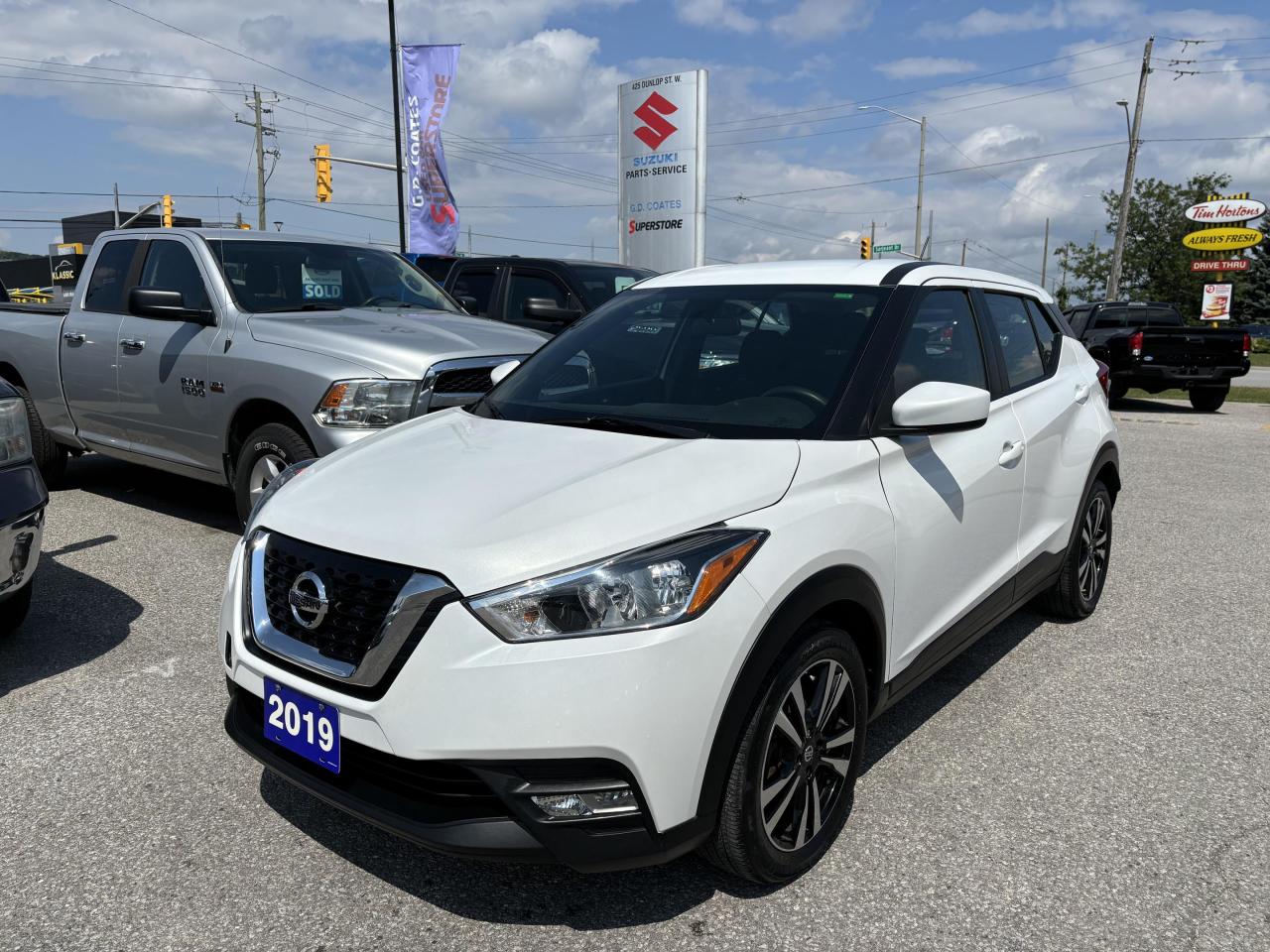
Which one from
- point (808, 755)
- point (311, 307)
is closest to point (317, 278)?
point (311, 307)

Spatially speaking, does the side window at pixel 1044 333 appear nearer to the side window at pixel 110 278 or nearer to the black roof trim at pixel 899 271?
the black roof trim at pixel 899 271

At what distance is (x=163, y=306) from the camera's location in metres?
5.63

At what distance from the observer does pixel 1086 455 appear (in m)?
4.55

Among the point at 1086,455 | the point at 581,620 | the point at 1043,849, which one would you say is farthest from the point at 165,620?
the point at 1086,455

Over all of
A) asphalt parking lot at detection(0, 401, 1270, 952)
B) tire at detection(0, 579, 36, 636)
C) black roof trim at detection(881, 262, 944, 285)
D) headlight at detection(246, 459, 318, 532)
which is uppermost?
black roof trim at detection(881, 262, 944, 285)

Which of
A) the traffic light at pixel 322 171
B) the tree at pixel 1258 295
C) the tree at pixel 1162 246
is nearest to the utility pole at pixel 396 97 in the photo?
the traffic light at pixel 322 171

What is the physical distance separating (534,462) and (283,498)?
2.37 ft

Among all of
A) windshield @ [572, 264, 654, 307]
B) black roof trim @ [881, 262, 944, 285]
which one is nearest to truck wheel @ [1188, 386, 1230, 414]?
windshield @ [572, 264, 654, 307]

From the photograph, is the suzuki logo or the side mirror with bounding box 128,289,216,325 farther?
the suzuki logo

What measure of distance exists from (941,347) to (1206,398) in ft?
49.8

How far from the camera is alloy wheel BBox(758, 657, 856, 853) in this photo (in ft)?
8.25

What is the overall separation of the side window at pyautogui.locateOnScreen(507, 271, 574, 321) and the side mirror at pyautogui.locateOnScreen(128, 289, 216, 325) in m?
3.30

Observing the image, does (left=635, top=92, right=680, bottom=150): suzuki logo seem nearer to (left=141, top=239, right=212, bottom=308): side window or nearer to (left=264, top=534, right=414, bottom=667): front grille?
(left=141, top=239, right=212, bottom=308): side window

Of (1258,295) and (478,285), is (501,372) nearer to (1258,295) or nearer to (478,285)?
(478,285)
